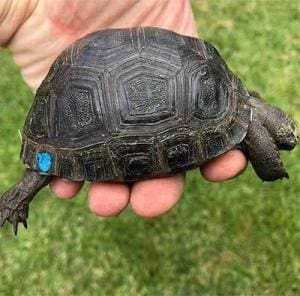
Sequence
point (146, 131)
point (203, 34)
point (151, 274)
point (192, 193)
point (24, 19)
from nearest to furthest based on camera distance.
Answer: point (146, 131) → point (24, 19) → point (151, 274) → point (192, 193) → point (203, 34)

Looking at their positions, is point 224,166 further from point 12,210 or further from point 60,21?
point 60,21

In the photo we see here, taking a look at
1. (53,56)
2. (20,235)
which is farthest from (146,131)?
(20,235)

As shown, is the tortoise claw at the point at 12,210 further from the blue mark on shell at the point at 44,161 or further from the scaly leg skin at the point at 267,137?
the scaly leg skin at the point at 267,137

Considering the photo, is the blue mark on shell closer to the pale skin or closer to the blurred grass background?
the pale skin

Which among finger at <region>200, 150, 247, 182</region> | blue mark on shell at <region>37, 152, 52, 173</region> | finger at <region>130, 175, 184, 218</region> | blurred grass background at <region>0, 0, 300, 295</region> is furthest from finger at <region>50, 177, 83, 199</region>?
blurred grass background at <region>0, 0, 300, 295</region>

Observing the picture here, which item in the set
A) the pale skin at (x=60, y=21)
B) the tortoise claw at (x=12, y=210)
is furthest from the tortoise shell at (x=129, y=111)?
the pale skin at (x=60, y=21)

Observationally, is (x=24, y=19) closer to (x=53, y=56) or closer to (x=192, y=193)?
(x=53, y=56)
